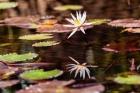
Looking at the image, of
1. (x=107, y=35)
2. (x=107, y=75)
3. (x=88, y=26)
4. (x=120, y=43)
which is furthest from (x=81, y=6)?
(x=107, y=75)

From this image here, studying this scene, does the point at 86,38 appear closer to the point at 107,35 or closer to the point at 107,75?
the point at 107,35

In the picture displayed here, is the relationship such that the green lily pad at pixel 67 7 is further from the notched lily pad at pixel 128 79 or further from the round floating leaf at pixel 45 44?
the notched lily pad at pixel 128 79

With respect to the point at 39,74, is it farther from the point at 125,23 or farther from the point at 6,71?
the point at 125,23

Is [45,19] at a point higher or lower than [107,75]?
higher

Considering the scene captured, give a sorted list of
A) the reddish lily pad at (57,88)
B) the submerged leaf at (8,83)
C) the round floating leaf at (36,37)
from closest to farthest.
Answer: the reddish lily pad at (57,88) < the submerged leaf at (8,83) < the round floating leaf at (36,37)

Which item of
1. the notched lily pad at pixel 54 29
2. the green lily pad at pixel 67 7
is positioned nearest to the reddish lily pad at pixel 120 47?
the notched lily pad at pixel 54 29

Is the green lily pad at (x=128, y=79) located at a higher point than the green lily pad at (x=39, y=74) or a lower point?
lower

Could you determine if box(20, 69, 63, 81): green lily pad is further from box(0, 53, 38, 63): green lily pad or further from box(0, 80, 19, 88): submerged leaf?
box(0, 53, 38, 63): green lily pad

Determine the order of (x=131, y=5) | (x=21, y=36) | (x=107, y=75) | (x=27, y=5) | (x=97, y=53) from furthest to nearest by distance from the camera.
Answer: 1. (x=27, y=5)
2. (x=131, y=5)
3. (x=21, y=36)
4. (x=97, y=53)
5. (x=107, y=75)
